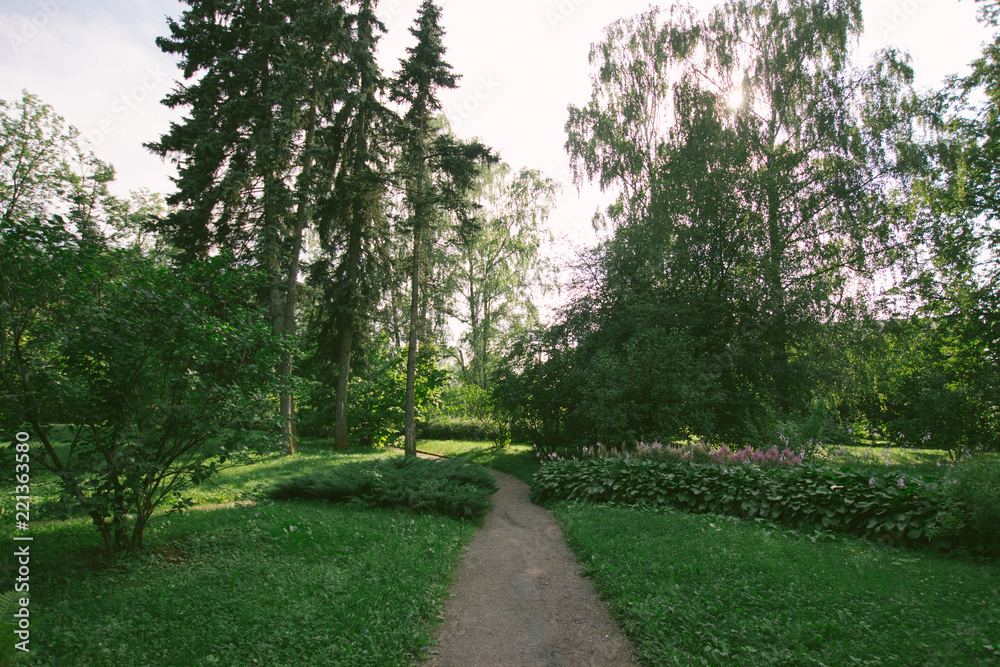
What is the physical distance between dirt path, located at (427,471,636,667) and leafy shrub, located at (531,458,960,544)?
2.23 m

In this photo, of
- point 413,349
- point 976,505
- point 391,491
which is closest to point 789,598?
point 976,505

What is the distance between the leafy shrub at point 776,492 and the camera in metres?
5.69

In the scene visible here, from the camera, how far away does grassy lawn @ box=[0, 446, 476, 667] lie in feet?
11.5

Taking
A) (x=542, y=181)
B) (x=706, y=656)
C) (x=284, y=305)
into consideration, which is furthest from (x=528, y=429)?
(x=542, y=181)

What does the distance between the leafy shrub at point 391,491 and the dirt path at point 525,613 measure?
0.99 meters

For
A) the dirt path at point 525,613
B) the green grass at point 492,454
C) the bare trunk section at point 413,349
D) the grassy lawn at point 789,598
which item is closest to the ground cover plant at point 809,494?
the grassy lawn at point 789,598

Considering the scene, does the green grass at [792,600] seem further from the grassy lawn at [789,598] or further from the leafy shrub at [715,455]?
the leafy shrub at [715,455]

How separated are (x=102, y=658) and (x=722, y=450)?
383 inches

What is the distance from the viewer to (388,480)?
8898 millimetres

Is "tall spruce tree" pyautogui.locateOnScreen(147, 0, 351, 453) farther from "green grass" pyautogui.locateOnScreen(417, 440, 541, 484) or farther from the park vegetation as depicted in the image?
"green grass" pyautogui.locateOnScreen(417, 440, 541, 484)

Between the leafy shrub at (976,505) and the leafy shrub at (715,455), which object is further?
the leafy shrub at (715,455)

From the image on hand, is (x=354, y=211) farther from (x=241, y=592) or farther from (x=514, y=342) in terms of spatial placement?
(x=241, y=592)

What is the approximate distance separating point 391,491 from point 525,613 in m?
4.18

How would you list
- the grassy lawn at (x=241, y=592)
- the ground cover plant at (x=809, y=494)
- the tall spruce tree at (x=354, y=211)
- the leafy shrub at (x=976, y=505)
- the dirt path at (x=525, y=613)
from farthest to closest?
the tall spruce tree at (x=354, y=211), the ground cover plant at (x=809, y=494), the leafy shrub at (x=976, y=505), the dirt path at (x=525, y=613), the grassy lawn at (x=241, y=592)
